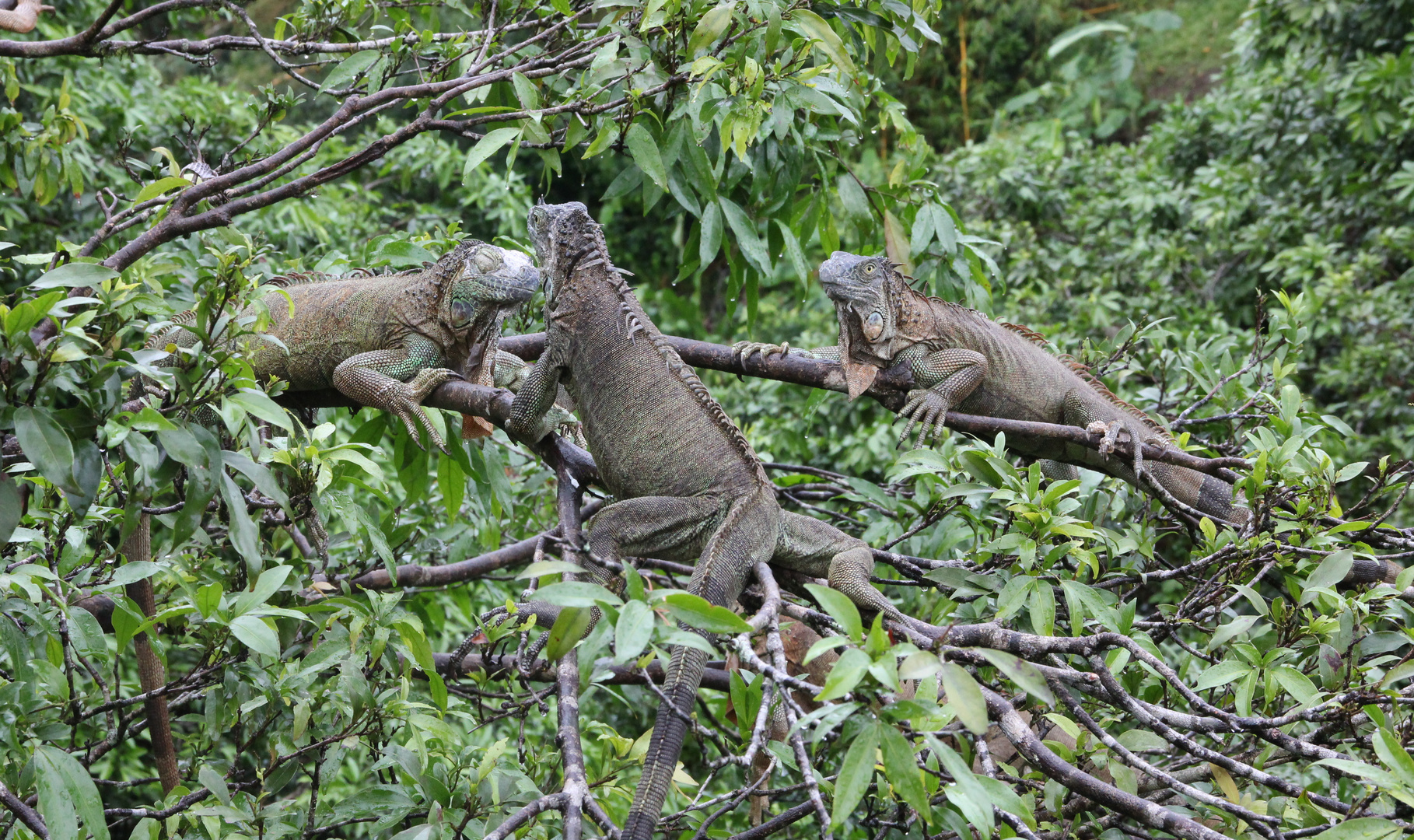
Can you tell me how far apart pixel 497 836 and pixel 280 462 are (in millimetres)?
1326

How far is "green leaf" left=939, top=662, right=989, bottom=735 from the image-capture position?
65.9 inches

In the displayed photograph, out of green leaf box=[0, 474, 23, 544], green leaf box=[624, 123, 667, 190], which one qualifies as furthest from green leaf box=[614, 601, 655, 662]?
green leaf box=[624, 123, 667, 190]

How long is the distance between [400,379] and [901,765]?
2.56 metres

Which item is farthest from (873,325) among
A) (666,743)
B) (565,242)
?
(666,743)

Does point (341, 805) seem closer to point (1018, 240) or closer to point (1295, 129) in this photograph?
point (1018, 240)

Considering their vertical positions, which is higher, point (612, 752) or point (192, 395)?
point (192, 395)

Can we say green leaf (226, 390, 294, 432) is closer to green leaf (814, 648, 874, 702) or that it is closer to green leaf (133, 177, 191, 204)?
green leaf (133, 177, 191, 204)

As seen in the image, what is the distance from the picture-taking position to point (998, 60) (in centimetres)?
1550

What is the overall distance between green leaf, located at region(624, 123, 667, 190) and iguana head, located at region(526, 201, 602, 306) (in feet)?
1.32

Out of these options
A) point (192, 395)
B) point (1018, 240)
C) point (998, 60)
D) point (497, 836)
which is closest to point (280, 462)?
point (192, 395)

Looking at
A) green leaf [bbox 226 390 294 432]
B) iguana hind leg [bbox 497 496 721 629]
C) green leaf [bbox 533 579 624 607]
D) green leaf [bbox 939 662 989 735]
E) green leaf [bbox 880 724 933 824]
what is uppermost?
green leaf [bbox 226 390 294 432]

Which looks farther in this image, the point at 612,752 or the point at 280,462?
the point at 612,752

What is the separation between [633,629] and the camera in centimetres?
171

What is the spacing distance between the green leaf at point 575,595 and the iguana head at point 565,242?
1844 mm
